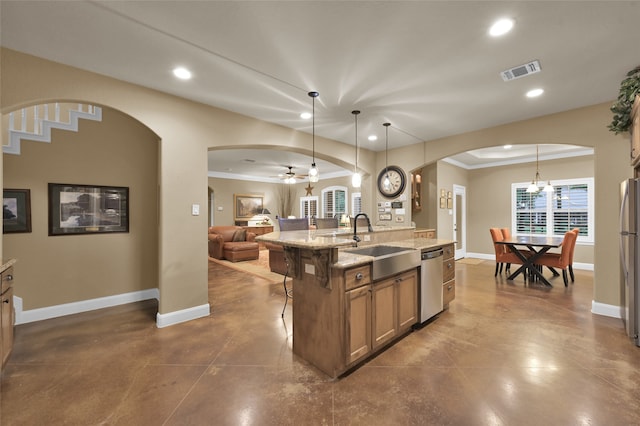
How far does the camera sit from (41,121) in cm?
320

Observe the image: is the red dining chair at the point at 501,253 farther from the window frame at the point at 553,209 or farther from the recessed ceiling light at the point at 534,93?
the recessed ceiling light at the point at 534,93

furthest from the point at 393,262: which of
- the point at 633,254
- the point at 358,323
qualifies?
the point at 633,254

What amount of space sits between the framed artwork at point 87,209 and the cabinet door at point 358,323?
353cm

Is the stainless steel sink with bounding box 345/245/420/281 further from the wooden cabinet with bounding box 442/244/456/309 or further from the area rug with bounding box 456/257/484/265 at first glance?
the area rug with bounding box 456/257/484/265

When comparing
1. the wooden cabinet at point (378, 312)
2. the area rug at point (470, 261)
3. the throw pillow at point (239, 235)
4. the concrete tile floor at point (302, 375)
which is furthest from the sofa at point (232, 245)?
the area rug at point (470, 261)

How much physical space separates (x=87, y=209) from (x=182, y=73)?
2349 millimetres

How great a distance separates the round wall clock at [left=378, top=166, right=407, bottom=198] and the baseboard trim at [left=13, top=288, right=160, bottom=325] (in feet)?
14.9

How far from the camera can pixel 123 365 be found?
2.25 meters

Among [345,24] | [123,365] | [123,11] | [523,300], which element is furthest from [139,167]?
[523,300]

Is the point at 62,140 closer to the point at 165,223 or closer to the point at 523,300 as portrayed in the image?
the point at 165,223

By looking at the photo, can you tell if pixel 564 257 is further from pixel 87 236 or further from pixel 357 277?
pixel 87 236

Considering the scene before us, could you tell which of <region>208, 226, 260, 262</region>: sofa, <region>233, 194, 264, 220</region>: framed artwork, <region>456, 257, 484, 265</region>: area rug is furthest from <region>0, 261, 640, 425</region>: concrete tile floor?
<region>233, 194, 264, 220</region>: framed artwork

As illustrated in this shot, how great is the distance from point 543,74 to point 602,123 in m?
1.51

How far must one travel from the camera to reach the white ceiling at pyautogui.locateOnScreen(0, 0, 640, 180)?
6.08 ft
